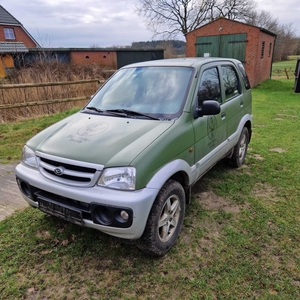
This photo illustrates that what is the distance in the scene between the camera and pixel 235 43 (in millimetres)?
16266

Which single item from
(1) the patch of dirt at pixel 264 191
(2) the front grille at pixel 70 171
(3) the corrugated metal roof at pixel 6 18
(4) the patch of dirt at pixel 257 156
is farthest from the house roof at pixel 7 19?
(1) the patch of dirt at pixel 264 191

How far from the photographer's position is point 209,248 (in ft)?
8.90

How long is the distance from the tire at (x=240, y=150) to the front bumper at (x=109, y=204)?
271 cm

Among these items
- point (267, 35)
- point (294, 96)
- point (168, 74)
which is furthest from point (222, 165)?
point (267, 35)

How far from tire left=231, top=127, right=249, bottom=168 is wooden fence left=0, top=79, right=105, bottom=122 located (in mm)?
7046

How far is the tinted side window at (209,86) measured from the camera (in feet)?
10.4

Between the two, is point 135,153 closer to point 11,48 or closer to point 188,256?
point 188,256

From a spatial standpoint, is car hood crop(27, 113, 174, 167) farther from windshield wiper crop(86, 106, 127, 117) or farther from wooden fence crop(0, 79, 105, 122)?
wooden fence crop(0, 79, 105, 122)

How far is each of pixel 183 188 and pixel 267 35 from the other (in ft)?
61.6

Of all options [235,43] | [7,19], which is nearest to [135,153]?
[235,43]

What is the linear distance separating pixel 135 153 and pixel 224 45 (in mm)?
16773

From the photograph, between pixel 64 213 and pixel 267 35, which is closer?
pixel 64 213

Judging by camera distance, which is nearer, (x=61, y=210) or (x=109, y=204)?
(x=109, y=204)

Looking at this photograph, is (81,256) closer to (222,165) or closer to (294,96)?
(222,165)
